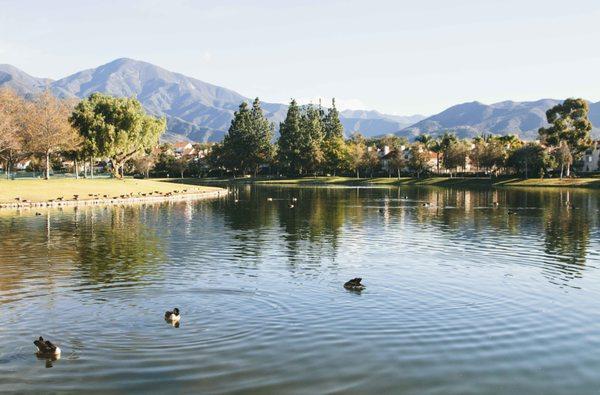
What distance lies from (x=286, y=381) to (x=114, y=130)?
111m

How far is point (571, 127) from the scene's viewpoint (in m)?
158

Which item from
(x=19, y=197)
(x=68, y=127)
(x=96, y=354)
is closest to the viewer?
(x=96, y=354)

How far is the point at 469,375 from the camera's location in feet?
57.8

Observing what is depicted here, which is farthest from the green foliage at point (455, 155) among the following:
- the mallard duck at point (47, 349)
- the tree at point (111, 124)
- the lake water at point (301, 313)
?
the mallard duck at point (47, 349)

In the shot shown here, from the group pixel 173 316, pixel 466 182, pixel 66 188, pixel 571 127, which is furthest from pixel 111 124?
pixel 571 127

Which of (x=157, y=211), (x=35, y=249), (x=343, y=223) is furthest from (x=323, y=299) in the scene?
(x=157, y=211)

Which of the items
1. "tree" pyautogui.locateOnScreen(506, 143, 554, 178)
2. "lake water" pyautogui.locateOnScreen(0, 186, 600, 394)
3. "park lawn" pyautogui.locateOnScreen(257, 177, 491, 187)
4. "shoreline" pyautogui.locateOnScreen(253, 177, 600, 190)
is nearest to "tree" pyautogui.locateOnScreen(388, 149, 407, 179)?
"park lawn" pyautogui.locateOnScreen(257, 177, 491, 187)

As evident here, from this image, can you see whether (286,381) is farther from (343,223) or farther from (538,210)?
(538,210)

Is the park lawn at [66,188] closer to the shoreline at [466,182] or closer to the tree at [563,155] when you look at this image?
the shoreline at [466,182]

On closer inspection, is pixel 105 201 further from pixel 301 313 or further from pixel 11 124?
pixel 301 313

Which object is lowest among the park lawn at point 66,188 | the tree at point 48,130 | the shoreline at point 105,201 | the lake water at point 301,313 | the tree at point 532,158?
the lake water at point 301,313

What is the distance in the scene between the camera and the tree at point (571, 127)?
504 feet

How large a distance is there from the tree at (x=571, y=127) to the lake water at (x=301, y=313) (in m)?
115

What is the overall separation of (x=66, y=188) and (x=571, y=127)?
12506 cm
